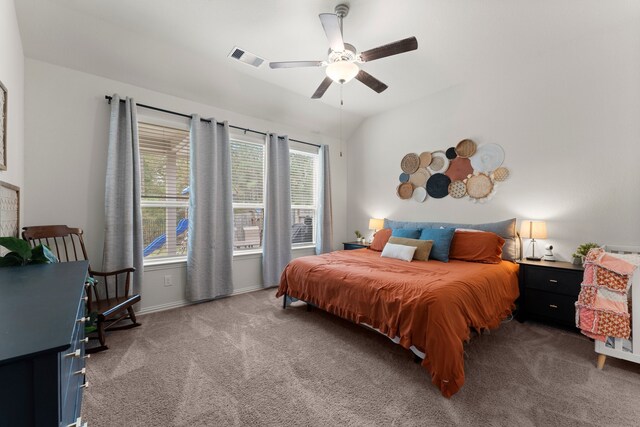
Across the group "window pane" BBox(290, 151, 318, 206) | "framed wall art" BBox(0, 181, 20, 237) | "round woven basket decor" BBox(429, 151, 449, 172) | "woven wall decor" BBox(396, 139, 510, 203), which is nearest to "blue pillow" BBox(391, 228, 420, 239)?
"woven wall decor" BBox(396, 139, 510, 203)

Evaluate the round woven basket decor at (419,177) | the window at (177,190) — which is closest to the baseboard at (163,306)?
the window at (177,190)

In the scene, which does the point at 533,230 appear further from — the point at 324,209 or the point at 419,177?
the point at 324,209

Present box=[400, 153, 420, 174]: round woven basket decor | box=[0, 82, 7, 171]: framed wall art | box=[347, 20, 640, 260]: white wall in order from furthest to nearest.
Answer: box=[400, 153, 420, 174]: round woven basket decor → box=[347, 20, 640, 260]: white wall → box=[0, 82, 7, 171]: framed wall art

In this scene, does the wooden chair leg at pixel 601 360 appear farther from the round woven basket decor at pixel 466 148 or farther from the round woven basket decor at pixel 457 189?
the round woven basket decor at pixel 466 148

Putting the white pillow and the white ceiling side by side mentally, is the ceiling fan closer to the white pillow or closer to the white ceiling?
the white ceiling

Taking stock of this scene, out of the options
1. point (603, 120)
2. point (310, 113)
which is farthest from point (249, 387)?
point (603, 120)

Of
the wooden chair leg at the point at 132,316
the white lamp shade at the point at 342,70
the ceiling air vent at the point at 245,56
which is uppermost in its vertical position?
the ceiling air vent at the point at 245,56

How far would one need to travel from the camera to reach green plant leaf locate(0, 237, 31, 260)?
1478mm

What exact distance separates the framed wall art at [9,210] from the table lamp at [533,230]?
4.51m

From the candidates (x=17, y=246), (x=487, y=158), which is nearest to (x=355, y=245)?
(x=487, y=158)

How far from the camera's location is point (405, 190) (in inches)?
171

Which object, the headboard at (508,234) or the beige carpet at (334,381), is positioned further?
the headboard at (508,234)

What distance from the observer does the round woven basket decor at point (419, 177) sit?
4.11m

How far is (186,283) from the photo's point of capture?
3.43 meters
